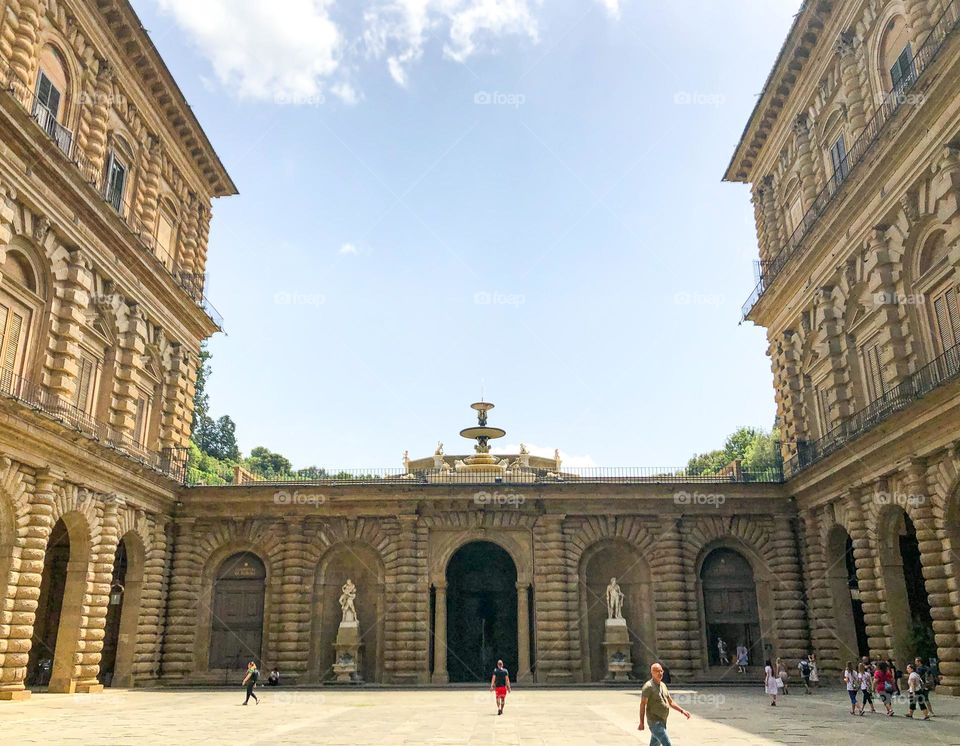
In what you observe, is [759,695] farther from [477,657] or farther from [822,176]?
[822,176]

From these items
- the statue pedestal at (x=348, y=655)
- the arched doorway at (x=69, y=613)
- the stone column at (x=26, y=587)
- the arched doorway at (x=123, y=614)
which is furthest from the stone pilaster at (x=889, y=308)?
the arched doorway at (x=123, y=614)

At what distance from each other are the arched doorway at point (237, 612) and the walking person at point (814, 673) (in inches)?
815

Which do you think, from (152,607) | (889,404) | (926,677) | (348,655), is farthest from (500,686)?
(152,607)

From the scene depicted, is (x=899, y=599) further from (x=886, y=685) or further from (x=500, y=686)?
(x=500, y=686)

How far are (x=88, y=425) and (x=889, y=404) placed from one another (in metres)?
25.2

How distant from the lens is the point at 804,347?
32.2 metres

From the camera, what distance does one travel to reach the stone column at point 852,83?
2678 centimetres

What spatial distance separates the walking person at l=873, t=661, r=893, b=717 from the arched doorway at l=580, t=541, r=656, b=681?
11482 mm

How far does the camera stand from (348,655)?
31.8m

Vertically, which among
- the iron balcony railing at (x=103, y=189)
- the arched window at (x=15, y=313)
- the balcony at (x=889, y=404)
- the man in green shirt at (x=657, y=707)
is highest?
the iron balcony railing at (x=103, y=189)

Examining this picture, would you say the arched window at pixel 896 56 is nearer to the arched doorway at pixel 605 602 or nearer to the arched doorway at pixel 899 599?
the arched doorway at pixel 899 599

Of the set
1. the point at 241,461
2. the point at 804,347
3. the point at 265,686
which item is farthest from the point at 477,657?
the point at 241,461

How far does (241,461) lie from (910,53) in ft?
211

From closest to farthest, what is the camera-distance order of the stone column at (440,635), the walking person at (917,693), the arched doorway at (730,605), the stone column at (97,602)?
the walking person at (917,693) < the stone column at (97,602) < the stone column at (440,635) < the arched doorway at (730,605)
